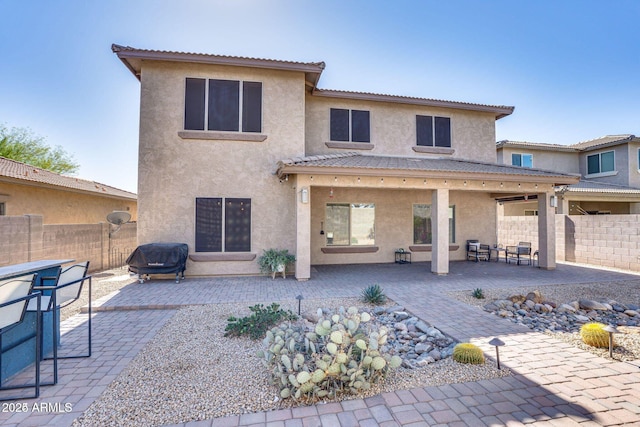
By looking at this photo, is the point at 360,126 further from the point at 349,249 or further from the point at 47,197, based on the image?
the point at 47,197

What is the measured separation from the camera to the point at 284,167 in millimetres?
8750

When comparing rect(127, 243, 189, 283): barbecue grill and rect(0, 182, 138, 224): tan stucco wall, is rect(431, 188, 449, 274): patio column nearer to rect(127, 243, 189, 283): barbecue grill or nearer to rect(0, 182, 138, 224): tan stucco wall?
rect(127, 243, 189, 283): barbecue grill

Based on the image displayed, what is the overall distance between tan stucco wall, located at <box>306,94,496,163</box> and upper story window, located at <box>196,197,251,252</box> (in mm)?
3830

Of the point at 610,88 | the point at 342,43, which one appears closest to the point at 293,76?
the point at 342,43

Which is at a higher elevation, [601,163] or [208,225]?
[601,163]

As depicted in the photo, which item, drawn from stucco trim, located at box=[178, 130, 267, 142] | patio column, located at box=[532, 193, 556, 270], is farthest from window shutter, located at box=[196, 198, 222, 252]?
patio column, located at box=[532, 193, 556, 270]

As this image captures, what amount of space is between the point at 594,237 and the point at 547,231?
3.24 meters

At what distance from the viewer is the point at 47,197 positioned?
1345cm

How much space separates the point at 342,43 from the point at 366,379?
12.0 meters

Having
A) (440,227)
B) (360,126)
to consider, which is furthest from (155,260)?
(440,227)

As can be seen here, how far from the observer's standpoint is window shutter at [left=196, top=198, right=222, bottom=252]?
32.3 ft

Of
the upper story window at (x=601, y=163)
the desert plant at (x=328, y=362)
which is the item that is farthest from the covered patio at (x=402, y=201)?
the upper story window at (x=601, y=163)

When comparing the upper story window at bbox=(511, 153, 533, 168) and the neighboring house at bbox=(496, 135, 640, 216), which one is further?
the upper story window at bbox=(511, 153, 533, 168)

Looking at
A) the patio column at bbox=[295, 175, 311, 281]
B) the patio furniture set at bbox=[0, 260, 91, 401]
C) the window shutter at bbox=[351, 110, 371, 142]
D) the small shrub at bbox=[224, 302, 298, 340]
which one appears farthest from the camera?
the window shutter at bbox=[351, 110, 371, 142]
